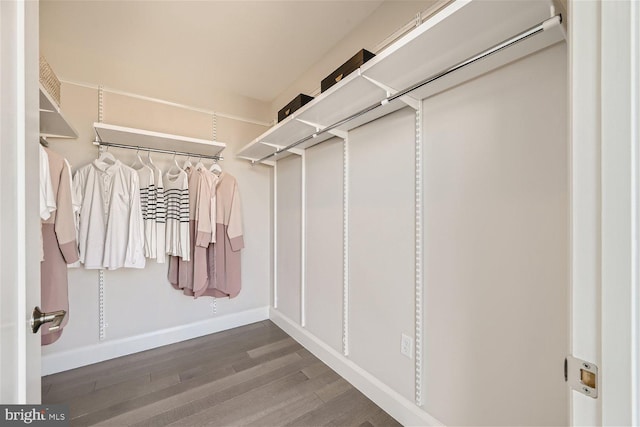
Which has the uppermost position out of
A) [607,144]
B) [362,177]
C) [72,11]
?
[72,11]

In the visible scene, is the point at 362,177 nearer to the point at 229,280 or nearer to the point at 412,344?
the point at 412,344

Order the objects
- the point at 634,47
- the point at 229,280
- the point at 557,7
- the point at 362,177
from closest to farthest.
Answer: the point at 634,47
the point at 557,7
the point at 362,177
the point at 229,280

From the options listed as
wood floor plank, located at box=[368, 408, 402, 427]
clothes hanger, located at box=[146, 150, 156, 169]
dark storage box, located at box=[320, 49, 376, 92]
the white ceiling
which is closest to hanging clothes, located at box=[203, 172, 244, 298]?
clothes hanger, located at box=[146, 150, 156, 169]

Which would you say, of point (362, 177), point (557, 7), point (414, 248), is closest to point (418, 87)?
point (557, 7)

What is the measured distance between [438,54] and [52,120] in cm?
238

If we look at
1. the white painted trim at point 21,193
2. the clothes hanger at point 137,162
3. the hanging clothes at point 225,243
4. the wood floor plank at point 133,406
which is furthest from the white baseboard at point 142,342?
the white painted trim at point 21,193

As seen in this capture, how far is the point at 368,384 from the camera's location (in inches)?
68.9

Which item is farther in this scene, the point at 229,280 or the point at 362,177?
the point at 229,280

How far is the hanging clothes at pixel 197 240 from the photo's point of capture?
7.82 ft

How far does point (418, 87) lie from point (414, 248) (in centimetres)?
85

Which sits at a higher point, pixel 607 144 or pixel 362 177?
pixel 362 177

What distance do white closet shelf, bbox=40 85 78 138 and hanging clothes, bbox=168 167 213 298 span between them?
2.92 feet

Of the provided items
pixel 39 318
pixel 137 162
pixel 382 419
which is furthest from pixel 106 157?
pixel 382 419

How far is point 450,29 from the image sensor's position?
0.96 meters
